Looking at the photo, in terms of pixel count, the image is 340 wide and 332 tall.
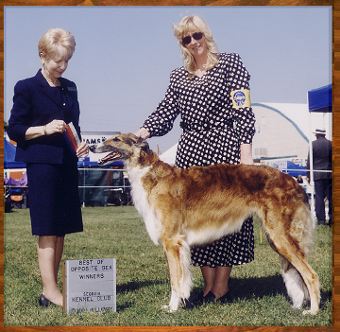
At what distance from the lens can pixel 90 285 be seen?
509 centimetres

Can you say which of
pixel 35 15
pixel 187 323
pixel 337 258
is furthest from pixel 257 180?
pixel 35 15

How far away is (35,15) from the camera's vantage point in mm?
4938

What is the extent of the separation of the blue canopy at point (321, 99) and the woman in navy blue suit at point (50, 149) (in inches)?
64.5

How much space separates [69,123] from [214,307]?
5.63ft

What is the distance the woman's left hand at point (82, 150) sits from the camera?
5.11m

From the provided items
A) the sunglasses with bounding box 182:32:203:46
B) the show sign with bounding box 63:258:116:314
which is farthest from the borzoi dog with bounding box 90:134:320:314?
the sunglasses with bounding box 182:32:203:46

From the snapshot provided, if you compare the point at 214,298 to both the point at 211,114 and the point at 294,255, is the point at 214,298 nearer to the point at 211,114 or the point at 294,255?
the point at 294,255

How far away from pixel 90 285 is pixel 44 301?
414mm

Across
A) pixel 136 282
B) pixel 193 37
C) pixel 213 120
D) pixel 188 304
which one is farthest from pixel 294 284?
pixel 193 37

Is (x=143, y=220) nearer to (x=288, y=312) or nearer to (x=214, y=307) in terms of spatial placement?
(x=214, y=307)

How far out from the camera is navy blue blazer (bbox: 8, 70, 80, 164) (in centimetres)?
500

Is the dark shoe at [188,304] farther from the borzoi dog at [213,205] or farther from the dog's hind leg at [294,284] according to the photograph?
the dog's hind leg at [294,284]

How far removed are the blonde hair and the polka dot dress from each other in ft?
0.16

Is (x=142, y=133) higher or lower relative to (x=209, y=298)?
higher
